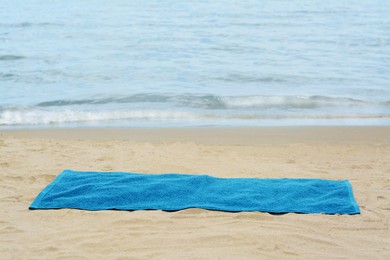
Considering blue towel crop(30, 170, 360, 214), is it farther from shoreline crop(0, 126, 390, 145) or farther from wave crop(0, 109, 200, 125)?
wave crop(0, 109, 200, 125)

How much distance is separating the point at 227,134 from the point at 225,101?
6.69 feet

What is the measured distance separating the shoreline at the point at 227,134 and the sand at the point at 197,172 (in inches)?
0.5

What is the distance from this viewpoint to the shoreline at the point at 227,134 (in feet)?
24.2

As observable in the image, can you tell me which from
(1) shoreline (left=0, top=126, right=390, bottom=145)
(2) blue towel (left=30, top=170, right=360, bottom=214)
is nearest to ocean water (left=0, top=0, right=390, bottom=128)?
(1) shoreline (left=0, top=126, right=390, bottom=145)

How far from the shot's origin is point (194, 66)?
12531 mm

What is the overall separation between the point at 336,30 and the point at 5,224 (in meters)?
14.5

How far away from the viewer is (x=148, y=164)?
605cm

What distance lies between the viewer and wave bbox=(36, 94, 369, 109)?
955 centimetres

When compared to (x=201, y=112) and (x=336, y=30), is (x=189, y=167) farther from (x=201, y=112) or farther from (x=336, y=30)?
(x=336, y=30)

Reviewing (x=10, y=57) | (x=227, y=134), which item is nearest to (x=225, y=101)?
(x=227, y=134)

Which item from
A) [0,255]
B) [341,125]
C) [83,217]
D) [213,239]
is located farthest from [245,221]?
[341,125]

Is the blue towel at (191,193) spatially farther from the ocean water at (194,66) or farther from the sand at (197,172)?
the ocean water at (194,66)

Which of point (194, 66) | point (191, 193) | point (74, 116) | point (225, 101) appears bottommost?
point (194, 66)

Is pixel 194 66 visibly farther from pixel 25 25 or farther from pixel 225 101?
pixel 25 25
